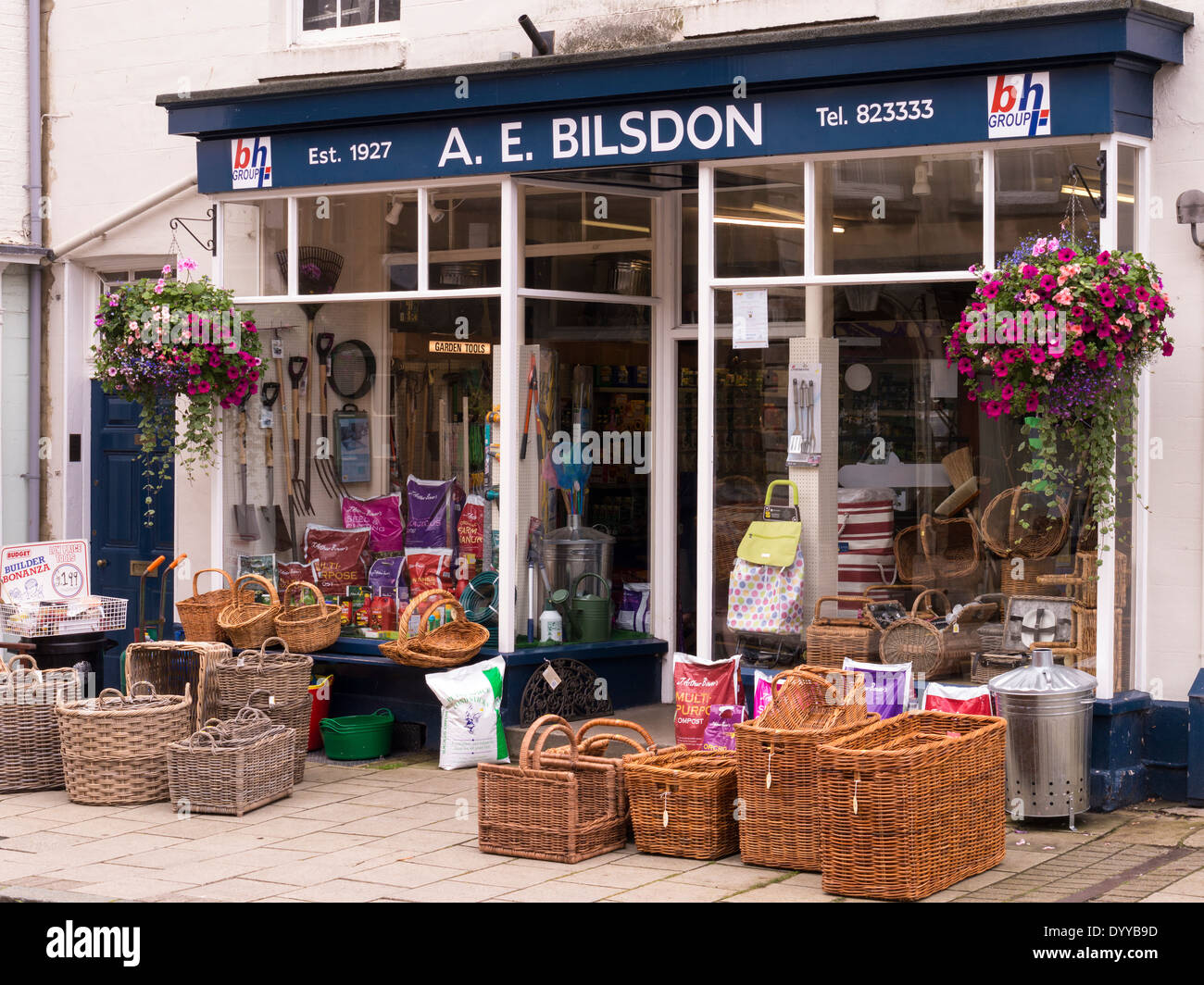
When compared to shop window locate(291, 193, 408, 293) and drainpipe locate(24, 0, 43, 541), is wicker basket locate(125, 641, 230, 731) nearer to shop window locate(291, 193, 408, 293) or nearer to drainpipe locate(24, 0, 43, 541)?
shop window locate(291, 193, 408, 293)

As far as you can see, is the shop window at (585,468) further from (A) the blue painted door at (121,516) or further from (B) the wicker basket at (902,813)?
(B) the wicker basket at (902,813)

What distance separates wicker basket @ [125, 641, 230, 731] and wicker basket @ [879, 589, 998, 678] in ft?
12.5

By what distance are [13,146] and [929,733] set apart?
8674 millimetres

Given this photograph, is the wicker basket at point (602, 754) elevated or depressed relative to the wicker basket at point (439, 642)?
depressed

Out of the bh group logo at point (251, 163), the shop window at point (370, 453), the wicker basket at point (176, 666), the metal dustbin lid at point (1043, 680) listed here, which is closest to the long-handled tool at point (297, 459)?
the shop window at point (370, 453)

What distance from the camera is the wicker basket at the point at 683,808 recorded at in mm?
7207

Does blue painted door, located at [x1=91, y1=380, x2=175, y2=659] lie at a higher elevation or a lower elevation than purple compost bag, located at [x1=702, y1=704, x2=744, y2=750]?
higher

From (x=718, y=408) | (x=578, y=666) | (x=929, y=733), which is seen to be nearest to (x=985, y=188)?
(x=718, y=408)

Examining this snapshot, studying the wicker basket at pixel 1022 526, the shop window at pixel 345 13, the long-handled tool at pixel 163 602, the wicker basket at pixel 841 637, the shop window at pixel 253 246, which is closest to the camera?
the wicker basket at pixel 1022 526

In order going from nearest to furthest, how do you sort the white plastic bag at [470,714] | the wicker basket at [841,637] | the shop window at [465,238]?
the wicker basket at [841,637]
the white plastic bag at [470,714]
the shop window at [465,238]

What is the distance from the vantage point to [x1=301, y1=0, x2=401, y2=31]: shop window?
10734mm

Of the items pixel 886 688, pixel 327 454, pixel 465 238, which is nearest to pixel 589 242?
pixel 465 238

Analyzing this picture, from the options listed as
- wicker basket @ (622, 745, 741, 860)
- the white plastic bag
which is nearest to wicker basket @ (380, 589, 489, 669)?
the white plastic bag

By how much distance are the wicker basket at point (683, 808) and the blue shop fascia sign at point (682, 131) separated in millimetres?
3537
